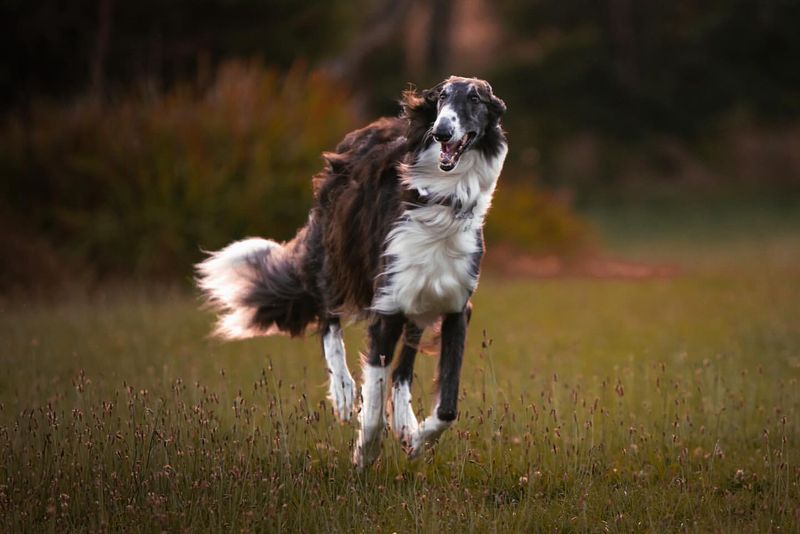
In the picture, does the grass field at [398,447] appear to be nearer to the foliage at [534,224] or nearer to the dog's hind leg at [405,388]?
the dog's hind leg at [405,388]

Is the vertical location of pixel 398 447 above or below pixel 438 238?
below

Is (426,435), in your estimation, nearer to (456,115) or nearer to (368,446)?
(368,446)

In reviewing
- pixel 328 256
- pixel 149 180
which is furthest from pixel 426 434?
pixel 149 180

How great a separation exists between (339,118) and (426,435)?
33.2ft

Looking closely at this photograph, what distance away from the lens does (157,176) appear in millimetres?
14367

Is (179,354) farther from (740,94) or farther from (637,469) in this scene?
(740,94)

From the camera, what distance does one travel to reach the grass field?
527cm

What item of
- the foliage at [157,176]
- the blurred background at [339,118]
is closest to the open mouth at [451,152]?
the blurred background at [339,118]

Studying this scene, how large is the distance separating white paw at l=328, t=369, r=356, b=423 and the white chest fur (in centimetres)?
116

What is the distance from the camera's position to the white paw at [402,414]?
6.24 meters

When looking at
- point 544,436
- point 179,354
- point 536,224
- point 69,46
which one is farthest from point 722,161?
point 544,436

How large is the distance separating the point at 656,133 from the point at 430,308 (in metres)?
25.5

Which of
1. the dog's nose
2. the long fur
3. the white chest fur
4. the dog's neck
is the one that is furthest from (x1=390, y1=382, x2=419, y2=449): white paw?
the dog's nose

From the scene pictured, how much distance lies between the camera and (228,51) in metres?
20.4
